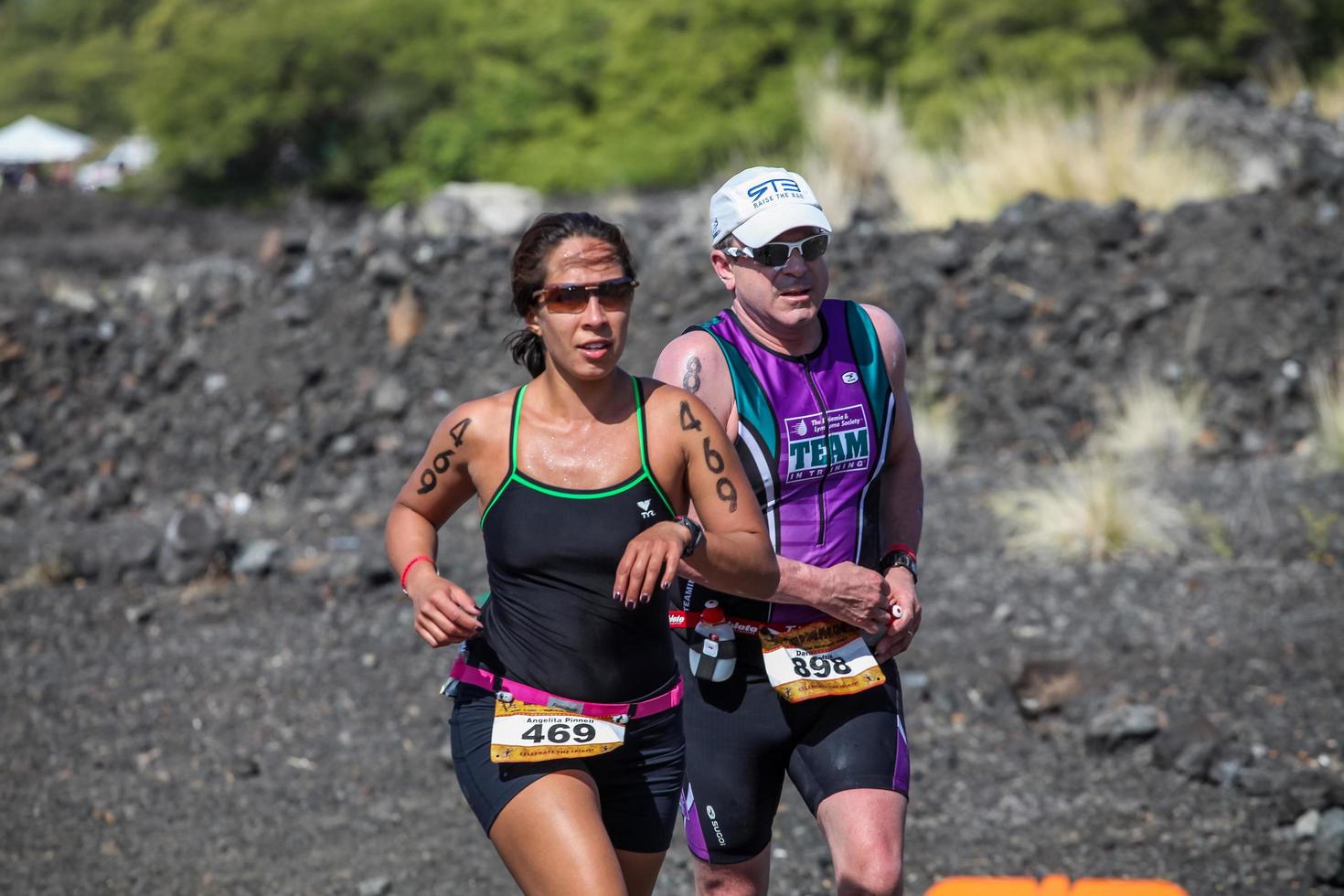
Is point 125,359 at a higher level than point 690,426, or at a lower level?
lower

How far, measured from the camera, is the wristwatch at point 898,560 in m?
3.88

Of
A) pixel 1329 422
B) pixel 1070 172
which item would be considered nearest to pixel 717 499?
pixel 1329 422

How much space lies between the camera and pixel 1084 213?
13094 mm

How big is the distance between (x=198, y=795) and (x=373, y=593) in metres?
2.67

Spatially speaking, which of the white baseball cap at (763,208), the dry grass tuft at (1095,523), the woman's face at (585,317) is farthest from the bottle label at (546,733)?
the dry grass tuft at (1095,523)

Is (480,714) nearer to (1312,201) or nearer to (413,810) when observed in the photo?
(413,810)

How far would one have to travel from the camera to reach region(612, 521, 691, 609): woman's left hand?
3033 mm

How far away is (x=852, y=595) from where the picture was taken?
143 inches

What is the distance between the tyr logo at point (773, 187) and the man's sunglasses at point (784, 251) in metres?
0.13

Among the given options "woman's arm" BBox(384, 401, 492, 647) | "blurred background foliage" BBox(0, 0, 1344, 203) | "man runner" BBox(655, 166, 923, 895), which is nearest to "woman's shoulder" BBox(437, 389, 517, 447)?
"woman's arm" BBox(384, 401, 492, 647)

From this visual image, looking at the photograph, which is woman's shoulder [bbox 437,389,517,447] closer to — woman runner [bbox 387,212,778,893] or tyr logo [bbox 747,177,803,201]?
woman runner [bbox 387,212,778,893]

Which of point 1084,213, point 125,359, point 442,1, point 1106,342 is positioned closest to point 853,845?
point 1106,342

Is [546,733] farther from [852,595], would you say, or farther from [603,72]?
[603,72]

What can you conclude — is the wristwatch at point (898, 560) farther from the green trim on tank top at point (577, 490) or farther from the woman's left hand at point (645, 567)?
the woman's left hand at point (645, 567)
